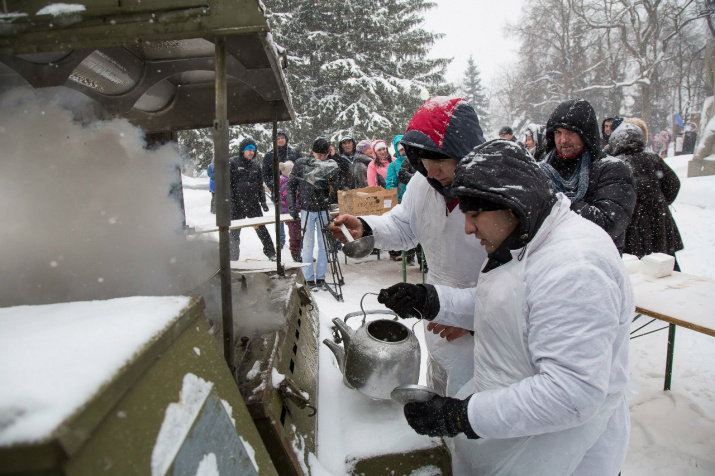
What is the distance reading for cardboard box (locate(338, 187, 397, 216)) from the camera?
6.23 meters

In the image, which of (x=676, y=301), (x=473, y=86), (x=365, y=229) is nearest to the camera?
(x=365, y=229)

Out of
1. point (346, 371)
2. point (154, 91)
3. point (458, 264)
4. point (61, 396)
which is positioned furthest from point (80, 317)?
point (154, 91)

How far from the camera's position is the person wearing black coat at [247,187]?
24.6ft

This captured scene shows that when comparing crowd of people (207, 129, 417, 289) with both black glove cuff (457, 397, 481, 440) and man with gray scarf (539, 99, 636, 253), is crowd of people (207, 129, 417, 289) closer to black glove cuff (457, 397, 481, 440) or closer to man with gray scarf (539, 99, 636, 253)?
man with gray scarf (539, 99, 636, 253)

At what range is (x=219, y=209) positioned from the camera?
1329 mm

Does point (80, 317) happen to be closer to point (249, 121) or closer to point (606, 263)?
point (606, 263)

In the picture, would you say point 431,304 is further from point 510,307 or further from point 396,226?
point 396,226

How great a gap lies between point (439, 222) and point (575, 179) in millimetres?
1396

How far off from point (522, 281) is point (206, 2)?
4.30ft

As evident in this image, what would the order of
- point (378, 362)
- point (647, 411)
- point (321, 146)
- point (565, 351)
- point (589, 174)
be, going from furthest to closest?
point (321, 146)
point (647, 411)
point (589, 174)
point (378, 362)
point (565, 351)

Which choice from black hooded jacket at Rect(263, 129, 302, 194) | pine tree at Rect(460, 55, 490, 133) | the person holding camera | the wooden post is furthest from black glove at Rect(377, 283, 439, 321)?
pine tree at Rect(460, 55, 490, 133)

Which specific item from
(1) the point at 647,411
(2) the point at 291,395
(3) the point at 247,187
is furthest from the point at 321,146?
(2) the point at 291,395

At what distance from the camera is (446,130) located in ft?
6.07

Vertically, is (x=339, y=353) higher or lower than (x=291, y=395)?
lower
